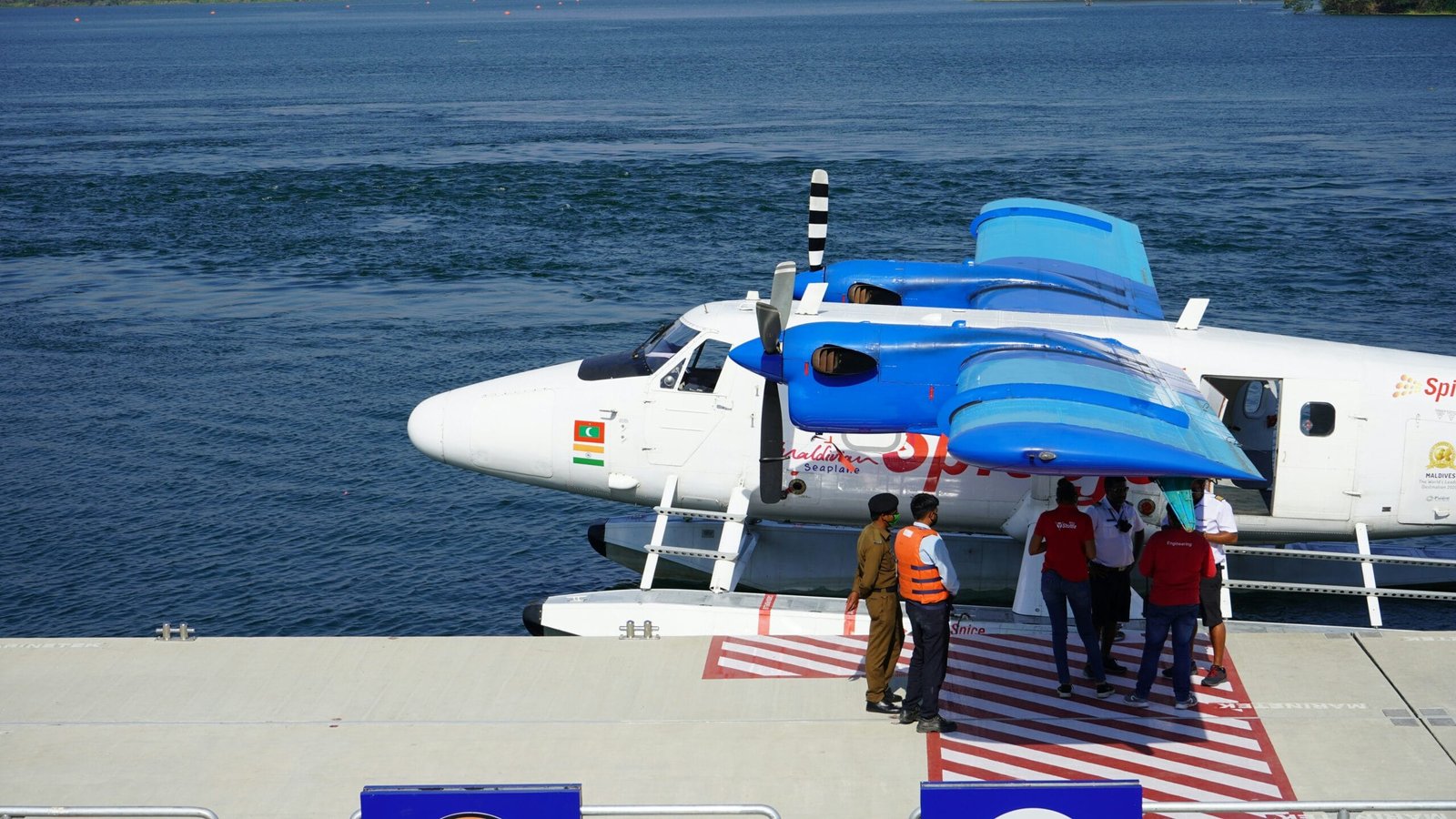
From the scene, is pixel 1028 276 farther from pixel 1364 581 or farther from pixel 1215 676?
pixel 1215 676

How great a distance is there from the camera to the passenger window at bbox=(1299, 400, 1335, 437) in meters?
13.9

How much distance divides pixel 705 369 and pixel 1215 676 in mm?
5945

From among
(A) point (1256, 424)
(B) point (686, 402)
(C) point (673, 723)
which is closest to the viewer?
(C) point (673, 723)

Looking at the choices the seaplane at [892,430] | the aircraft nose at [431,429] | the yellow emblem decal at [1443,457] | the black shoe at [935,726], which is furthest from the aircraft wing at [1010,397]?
the aircraft nose at [431,429]

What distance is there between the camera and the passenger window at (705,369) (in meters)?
14.8

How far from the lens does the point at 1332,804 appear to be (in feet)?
25.7

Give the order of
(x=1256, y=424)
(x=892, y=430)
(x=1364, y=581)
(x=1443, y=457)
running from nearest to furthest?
(x=892, y=430) → (x=1364, y=581) → (x=1443, y=457) → (x=1256, y=424)

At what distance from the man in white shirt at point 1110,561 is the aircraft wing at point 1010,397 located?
97cm

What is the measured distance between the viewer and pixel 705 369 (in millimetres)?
14828

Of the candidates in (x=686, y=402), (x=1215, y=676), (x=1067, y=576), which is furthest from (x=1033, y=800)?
(x=686, y=402)

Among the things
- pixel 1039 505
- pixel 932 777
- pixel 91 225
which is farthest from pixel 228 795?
pixel 91 225

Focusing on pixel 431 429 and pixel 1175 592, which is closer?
pixel 1175 592

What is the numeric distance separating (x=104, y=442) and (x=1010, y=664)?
1672 cm

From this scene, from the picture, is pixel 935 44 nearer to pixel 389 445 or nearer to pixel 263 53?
pixel 263 53
